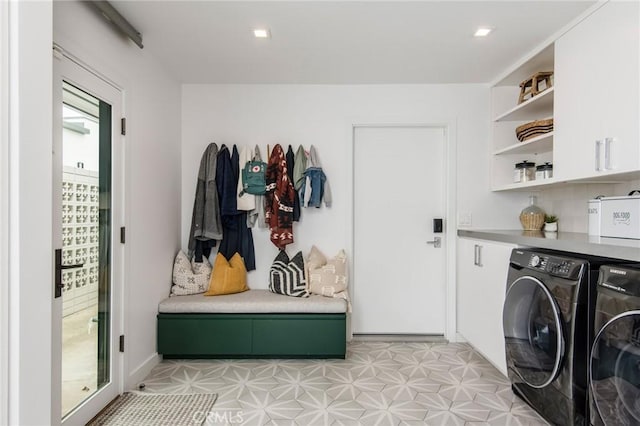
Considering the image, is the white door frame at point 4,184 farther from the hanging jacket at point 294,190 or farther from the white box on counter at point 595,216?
the white box on counter at point 595,216

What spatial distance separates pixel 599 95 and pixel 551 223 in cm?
115

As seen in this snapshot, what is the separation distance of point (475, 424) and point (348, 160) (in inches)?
83.5

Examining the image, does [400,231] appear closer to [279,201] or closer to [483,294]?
[483,294]

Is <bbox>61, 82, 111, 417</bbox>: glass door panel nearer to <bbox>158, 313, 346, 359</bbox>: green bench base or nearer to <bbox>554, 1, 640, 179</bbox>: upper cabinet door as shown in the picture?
<bbox>158, 313, 346, 359</bbox>: green bench base

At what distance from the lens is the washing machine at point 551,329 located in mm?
1653

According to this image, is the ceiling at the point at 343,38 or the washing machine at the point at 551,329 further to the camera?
the ceiling at the point at 343,38

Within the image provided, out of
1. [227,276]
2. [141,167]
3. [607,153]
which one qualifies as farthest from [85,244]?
[607,153]

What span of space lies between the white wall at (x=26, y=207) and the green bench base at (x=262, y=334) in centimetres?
202

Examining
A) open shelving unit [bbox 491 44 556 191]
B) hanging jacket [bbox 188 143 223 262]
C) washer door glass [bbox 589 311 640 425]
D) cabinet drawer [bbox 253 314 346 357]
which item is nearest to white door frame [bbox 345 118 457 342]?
open shelving unit [bbox 491 44 556 191]

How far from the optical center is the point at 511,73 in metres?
2.80

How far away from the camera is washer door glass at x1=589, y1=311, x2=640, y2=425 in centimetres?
136

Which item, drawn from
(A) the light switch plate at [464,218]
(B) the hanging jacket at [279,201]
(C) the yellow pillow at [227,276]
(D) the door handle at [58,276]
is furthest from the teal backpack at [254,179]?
(A) the light switch plate at [464,218]

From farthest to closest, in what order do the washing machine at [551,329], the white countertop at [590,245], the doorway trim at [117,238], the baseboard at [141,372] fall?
the baseboard at [141,372], the doorway trim at [117,238], the washing machine at [551,329], the white countertop at [590,245]

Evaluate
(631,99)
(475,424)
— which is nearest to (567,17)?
(631,99)
